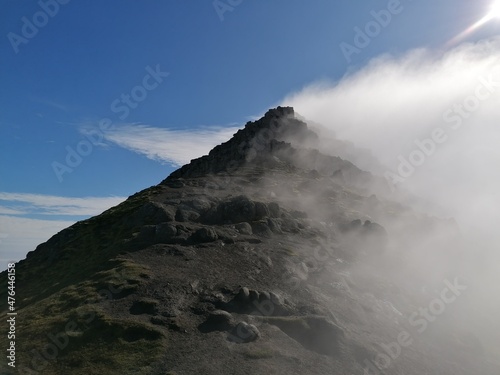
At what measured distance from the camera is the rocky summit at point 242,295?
4731cm

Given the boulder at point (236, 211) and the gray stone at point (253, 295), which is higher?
the boulder at point (236, 211)

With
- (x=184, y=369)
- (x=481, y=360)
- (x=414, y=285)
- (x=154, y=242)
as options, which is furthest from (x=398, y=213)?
(x=184, y=369)

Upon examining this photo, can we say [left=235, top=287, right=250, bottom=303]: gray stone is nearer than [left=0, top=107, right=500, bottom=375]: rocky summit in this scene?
No

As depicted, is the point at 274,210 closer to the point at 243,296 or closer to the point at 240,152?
the point at 243,296

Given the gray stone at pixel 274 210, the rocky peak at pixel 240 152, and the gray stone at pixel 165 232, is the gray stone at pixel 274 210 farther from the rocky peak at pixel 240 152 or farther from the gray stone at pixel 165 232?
the rocky peak at pixel 240 152

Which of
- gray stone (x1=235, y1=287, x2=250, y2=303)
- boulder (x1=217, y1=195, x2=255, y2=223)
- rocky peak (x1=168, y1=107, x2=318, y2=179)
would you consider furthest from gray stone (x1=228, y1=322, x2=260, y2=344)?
rocky peak (x1=168, y1=107, x2=318, y2=179)

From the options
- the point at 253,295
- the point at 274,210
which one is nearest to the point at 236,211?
the point at 274,210

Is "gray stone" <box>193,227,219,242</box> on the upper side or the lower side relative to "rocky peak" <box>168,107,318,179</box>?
lower

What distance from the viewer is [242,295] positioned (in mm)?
58750

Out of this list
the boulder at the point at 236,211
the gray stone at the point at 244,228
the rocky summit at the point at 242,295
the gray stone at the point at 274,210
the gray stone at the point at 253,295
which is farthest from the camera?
the gray stone at the point at 274,210

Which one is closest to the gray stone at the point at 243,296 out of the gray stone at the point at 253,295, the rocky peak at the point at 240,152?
the gray stone at the point at 253,295

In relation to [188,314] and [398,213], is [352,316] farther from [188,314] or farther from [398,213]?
[398,213]

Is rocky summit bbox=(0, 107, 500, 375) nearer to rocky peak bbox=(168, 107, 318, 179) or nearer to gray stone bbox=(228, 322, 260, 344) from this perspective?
gray stone bbox=(228, 322, 260, 344)

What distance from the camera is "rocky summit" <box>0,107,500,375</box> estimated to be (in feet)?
155
